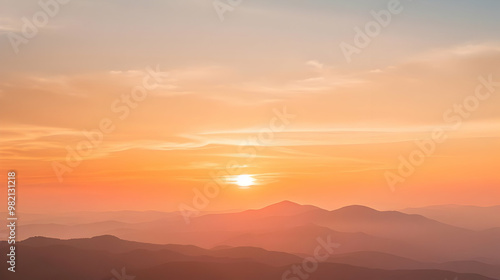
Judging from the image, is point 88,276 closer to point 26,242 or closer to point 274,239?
point 26,242

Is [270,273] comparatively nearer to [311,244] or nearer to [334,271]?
[334,271]

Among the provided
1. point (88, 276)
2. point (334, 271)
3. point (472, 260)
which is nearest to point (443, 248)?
point (472, 260)

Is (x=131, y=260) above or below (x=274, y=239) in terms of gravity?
below

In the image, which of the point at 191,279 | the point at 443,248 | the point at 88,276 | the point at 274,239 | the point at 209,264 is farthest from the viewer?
the point at 443,248

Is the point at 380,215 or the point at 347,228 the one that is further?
the point at 380,215

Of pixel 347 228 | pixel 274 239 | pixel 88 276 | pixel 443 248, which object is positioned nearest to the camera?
pixel 88 276

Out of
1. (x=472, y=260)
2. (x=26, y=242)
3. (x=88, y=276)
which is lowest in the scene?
(x=88, y=276)

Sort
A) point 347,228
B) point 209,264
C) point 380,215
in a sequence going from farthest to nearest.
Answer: point 380,215 < point 347,228 < point 209,264

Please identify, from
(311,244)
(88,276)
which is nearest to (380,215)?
(311,244)

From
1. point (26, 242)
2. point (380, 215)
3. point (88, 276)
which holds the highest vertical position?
point (380, 215)
